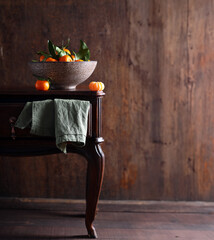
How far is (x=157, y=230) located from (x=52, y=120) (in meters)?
0.91

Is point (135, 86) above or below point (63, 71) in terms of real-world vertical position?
below

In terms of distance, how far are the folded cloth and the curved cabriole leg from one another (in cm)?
13

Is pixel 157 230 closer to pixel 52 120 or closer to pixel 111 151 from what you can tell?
pixel 111 151

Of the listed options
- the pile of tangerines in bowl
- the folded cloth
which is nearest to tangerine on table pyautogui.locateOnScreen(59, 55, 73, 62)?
the pile of tangerines in bowl

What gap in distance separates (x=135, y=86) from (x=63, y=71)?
2.23 ft

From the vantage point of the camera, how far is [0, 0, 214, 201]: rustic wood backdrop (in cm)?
226

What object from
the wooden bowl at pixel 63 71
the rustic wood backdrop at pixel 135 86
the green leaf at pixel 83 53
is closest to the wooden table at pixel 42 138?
the wooden bowl at pixel 63 71

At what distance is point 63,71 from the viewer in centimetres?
177

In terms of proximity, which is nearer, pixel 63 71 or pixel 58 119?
pixel 58 119

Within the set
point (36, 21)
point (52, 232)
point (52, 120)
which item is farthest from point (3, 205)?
point (36, 21)

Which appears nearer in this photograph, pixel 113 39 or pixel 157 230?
pixel 157 230

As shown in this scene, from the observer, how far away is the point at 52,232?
6.41 ft

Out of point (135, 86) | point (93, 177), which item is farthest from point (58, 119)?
point (135, 86)

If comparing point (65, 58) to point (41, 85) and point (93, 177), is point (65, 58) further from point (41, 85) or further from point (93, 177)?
point (93, 177)
